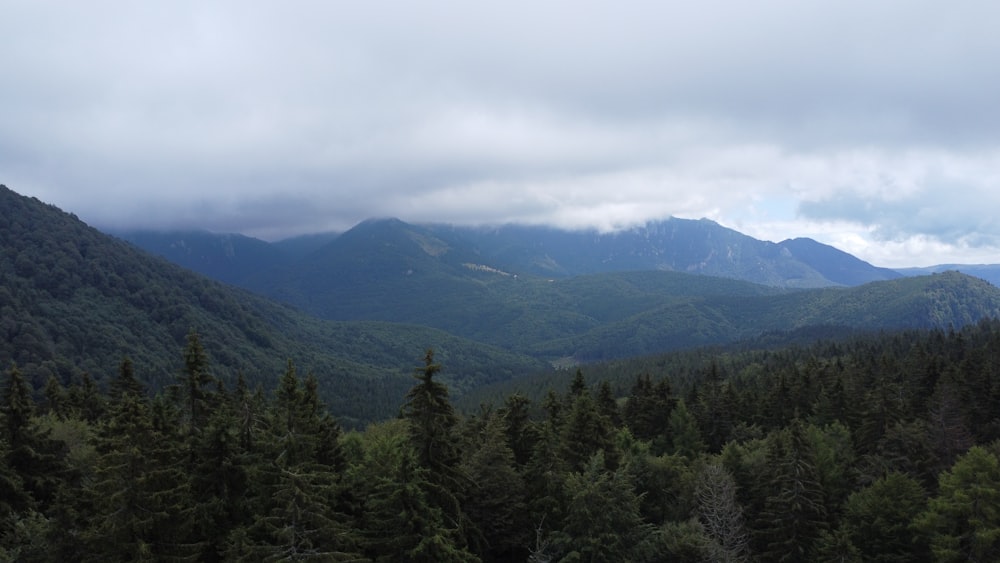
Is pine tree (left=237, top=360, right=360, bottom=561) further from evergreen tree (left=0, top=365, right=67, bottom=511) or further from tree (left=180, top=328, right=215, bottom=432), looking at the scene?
evergreen tree (left=0, top=365, right=67, bottom=511)

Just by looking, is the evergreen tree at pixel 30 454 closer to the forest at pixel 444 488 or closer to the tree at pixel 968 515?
the forest at pixel 444 488

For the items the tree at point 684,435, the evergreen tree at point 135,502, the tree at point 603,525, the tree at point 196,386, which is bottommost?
the tree at point 684,435

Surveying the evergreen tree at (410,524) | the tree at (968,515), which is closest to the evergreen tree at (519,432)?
the evergreen tree at (410,524)

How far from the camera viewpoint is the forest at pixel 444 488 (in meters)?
26.3

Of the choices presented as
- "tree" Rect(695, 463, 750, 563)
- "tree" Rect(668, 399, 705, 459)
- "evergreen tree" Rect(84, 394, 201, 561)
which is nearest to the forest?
"evergreen tree" Rect(84, 394, 201, 561)

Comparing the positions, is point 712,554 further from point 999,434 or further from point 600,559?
point 999,434

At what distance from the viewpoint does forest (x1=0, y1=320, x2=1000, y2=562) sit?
2631 centimetres

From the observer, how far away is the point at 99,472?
25.5 meters

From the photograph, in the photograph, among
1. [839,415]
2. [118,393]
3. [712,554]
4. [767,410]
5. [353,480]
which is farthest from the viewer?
[767,410]

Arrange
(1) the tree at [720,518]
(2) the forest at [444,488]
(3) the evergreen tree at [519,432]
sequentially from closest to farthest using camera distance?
(2) the forest at [444,488] → (1) the tree at [720,518] → (3) the evergreen tree at [519,432]

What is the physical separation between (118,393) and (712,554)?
191 ft

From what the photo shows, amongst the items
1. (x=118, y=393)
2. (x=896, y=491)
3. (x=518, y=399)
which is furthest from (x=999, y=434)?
(x=118, y=393)

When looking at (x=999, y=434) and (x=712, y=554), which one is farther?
(x=999, y=434)

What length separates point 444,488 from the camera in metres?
29.3
